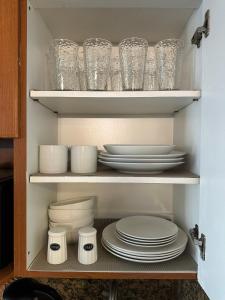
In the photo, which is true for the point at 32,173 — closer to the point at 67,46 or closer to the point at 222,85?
the point at 67,46

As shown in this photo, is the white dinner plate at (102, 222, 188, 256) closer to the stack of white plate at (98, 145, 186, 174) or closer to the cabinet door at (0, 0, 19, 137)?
the stack of white plate at (98, 145, 186, 174)

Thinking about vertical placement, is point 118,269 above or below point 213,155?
below

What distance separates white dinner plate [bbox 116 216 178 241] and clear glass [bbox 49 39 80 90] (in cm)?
46

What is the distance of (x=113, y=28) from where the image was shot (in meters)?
0.80

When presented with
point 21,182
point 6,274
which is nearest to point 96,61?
point 21,182

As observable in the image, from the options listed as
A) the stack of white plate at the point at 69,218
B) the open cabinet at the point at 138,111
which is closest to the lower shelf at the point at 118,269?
the open cabinet at the point at 138,111

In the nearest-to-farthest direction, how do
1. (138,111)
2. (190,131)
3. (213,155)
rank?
(213,155), (190,131), (138,111)

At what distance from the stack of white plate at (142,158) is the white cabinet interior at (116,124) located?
4cm

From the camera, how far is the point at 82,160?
0.70 meters

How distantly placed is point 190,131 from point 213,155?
0.73ft

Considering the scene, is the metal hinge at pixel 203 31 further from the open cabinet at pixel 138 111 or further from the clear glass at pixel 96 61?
the clear glass at pixel 96 61

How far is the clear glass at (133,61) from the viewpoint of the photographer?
2.21 feet

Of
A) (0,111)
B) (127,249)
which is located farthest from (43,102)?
(127,249)

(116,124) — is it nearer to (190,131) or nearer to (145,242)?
(190,131)
